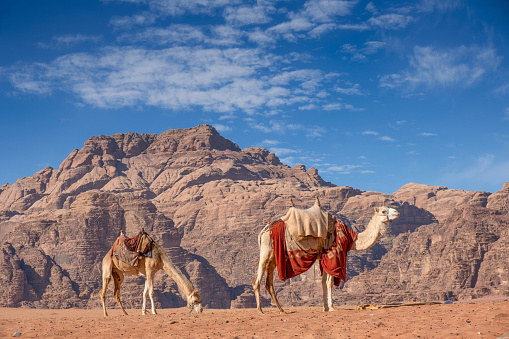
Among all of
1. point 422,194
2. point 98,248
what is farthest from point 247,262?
point 422,194

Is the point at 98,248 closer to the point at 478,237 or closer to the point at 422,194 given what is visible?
the point at 478,237

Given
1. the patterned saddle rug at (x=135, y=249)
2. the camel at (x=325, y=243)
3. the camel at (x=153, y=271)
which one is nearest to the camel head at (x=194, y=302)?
the camel at (x=153, y=271)

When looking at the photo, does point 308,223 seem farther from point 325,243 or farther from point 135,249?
point 135,249

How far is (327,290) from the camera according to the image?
22375 millimetres

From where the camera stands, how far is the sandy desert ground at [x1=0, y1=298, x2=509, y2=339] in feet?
54.7

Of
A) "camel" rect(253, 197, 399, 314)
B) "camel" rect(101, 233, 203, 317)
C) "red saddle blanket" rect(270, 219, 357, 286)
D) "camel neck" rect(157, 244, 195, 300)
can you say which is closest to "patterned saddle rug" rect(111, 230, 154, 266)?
"camel" rect(101, 233, 203, 317)

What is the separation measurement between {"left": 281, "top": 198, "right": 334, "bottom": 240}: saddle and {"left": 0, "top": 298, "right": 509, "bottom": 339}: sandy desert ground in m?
2.51

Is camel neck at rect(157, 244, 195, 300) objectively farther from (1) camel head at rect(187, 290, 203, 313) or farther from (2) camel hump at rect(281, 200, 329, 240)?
→ (2) camel hump at rect(281, 200, 329, 240)

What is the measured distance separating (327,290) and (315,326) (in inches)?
180

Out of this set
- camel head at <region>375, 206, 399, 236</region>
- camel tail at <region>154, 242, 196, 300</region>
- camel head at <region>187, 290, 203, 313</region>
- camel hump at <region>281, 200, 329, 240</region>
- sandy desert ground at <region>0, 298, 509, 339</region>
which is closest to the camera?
sandy desert ground at <region>0, 298, 509, 339</region>

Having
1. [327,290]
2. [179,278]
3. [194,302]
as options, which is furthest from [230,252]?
[327,290]

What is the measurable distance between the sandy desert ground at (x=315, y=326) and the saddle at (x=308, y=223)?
2508 mm

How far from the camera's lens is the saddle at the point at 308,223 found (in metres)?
21.7

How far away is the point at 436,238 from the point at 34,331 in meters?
92.7
